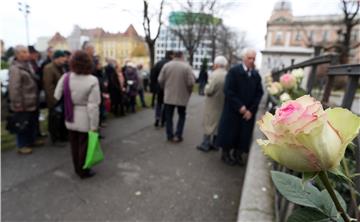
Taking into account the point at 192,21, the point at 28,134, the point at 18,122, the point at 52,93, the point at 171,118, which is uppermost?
the point at 192,21

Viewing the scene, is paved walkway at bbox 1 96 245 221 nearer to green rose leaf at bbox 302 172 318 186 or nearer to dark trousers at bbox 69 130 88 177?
dark trousers at bbox 69 130 88 177

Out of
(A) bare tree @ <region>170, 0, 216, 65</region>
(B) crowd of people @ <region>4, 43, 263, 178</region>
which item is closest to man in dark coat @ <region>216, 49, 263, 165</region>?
(B) crowd of people @ <region>4, 43, 263, 178</region>

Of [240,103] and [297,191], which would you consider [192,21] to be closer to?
[240,103]

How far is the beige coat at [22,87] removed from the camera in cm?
473

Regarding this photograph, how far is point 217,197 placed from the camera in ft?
12.1

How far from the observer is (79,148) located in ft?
13.5

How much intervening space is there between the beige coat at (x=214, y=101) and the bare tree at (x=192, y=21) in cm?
1452

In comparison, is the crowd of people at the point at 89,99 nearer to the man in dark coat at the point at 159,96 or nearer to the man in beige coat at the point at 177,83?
the man in beige coat at the point at 177,83

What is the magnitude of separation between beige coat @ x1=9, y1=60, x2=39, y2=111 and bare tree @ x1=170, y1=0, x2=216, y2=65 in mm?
15062

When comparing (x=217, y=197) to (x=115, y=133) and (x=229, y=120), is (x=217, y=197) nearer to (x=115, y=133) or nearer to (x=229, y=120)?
(x=229, y=120)

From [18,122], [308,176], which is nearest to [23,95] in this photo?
[18,122]

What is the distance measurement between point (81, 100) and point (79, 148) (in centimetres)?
68

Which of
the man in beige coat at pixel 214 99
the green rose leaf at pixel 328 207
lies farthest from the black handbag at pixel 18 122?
the green rose leaf at pixel 328 207

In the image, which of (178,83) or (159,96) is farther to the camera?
(159,96)
